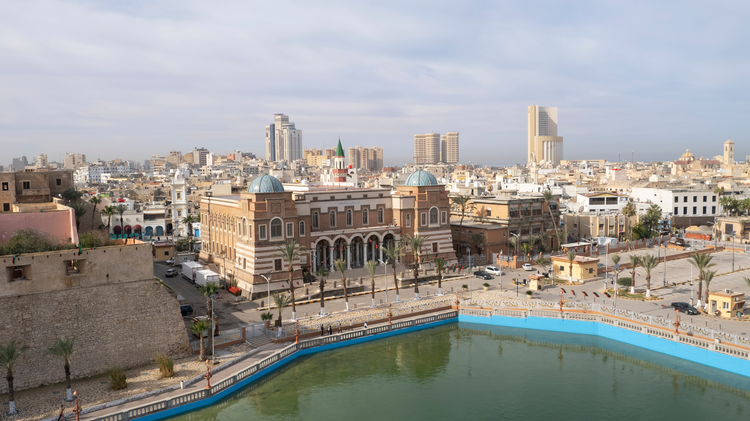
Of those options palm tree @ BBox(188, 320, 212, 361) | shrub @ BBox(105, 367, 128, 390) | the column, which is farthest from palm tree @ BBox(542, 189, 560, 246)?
shrub @ BBox(105, 367, 128, 390)

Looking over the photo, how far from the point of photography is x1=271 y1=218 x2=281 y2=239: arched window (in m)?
56.1

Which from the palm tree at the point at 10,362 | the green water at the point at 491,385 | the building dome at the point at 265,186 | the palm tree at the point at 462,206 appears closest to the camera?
the palm tree at the point at 10,362

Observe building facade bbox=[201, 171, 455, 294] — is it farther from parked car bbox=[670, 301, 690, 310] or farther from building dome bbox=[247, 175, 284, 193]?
parked car bbox=[670, 301, 690, 310]

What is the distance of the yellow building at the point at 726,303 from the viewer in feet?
147

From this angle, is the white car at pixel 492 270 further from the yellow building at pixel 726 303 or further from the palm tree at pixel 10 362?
the palm tree at pixel 10 362

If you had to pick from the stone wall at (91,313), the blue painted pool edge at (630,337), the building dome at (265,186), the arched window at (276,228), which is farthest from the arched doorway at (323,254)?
the stone wall at (91,313)

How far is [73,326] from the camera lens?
112 ft

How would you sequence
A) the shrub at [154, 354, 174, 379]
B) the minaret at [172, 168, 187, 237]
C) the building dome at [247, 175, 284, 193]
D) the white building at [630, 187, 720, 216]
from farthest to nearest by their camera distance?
the white building at [630, 187, 720, 216], the minaret at [172, 168, 187, 237], the building dome at [247, 175, 284, 193], the shrub at [154, 354, 174, 379]

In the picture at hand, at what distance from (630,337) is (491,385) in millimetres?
13685

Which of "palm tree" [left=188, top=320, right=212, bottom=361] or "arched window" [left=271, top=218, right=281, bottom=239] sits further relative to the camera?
"arched window" [left=271, top=218, right=281, bottom=239]

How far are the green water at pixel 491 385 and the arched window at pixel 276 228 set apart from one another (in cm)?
1735

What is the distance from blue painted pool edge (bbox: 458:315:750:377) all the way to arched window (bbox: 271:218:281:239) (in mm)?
19716

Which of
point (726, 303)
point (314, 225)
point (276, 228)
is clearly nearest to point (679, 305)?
point (726, 303)

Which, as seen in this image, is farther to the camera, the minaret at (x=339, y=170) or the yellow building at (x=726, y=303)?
the minaret at (x=339, y=170)
